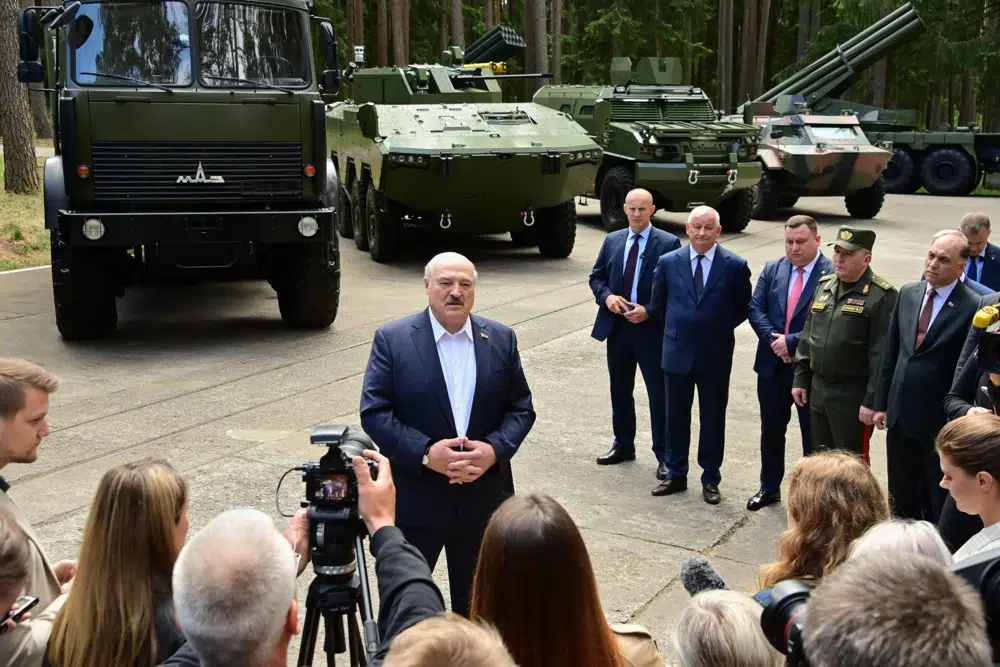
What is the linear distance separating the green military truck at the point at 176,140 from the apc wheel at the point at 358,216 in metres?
5.47

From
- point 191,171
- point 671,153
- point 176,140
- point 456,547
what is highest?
point 176,140

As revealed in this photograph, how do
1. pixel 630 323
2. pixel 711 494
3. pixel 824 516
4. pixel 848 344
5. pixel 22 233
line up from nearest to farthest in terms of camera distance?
pixel 824 516 → pixel 848 344 → pixel 711 494 → pixel 630 323 → pixel 22 233

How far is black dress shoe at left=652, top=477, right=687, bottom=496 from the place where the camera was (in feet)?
21.2

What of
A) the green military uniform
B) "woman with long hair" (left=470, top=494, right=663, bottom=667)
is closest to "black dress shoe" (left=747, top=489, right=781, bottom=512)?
the green military uniform

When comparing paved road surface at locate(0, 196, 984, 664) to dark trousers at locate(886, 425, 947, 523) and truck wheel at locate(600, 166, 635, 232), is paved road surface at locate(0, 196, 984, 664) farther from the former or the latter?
truck wheel at locate(600, 166, 635, 232)

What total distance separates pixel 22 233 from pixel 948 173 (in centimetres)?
1829

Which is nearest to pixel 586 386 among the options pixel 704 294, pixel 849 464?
pixel 704 294

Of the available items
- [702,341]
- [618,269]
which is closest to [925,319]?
[702,341]

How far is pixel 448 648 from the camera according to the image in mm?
1844

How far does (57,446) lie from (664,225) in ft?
43.7

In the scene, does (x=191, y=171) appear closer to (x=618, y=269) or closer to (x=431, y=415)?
(x=618, y=269)

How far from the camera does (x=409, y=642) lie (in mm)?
1907

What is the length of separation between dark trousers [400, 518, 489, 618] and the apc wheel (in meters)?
11.4

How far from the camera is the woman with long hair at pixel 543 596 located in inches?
97.4
